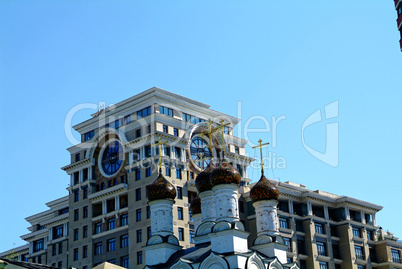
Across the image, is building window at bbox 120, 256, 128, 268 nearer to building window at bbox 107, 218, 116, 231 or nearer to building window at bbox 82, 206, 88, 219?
building window at bbox 107, 218, 116, 231

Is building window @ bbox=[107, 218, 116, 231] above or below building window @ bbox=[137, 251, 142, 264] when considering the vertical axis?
above

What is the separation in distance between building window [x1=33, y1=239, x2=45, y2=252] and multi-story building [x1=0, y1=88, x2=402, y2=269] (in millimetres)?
109

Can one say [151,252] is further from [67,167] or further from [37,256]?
[37,256]

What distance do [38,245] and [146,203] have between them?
18663 millimetres

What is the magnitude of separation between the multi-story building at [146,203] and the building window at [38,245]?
109 millimetres

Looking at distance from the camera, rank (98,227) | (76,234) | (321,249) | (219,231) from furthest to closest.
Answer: (321,249) < (76,234) < (98,227) < (219,231)

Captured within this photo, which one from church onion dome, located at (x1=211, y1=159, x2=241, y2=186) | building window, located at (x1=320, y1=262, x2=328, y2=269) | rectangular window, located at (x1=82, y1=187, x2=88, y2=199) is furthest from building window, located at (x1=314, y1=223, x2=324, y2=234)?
church onion dome, located at (x1=211, y1=159, x2=241, y2=186)

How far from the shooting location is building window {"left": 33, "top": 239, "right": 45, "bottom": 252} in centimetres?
7206

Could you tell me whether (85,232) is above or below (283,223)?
below

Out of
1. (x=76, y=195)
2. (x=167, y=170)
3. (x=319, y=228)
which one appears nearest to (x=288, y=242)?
(x=319, y=228)

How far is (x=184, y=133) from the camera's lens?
62.9 metres

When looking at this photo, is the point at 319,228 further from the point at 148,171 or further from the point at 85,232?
the point at 85,232

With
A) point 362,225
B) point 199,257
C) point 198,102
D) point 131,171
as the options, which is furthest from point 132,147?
point 199,257

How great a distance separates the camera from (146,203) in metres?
59.1
